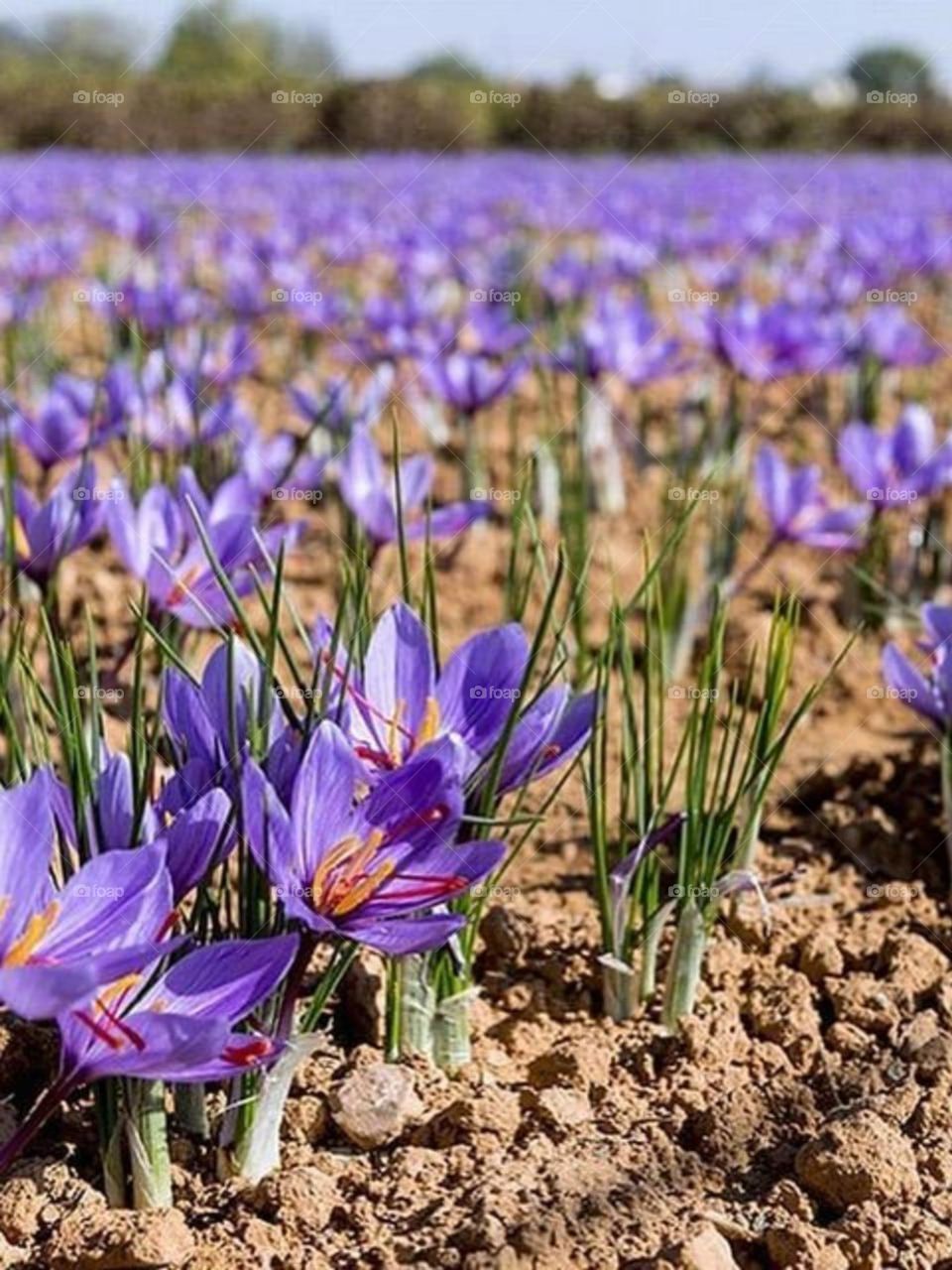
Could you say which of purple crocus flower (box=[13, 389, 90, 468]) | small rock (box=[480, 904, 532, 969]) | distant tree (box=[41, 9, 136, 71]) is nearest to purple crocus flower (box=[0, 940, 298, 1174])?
small rock (box=[480, 904, 532, 969])

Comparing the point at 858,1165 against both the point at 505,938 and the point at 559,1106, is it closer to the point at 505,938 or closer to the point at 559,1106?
the point at 559,1106

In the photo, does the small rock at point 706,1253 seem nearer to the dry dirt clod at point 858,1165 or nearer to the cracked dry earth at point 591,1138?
the cracked dry earth at point 591,1138

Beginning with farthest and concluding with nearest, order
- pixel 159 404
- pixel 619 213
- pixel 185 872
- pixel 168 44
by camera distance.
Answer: pixel 168 44 → pixel 619 213 → pixel 159 404 → pixel 185 872

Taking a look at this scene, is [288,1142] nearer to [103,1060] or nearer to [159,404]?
[103,1060]

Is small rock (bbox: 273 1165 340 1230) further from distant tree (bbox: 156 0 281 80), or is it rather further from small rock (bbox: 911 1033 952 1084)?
distant tree (bbox: 156 0 281 80)

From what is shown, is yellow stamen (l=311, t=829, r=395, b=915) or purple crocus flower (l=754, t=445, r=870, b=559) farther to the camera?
purple crocus flower (l=754, t=445, r=870, b=559)

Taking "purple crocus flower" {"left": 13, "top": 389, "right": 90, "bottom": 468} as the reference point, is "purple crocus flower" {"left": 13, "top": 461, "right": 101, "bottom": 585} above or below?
below

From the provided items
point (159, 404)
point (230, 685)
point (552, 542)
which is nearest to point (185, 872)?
point (230, 685)

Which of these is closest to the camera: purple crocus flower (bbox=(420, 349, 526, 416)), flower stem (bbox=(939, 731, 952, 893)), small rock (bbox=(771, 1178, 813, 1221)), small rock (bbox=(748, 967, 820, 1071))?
small rock (bbox=(771, 1178, 813, 1221))
